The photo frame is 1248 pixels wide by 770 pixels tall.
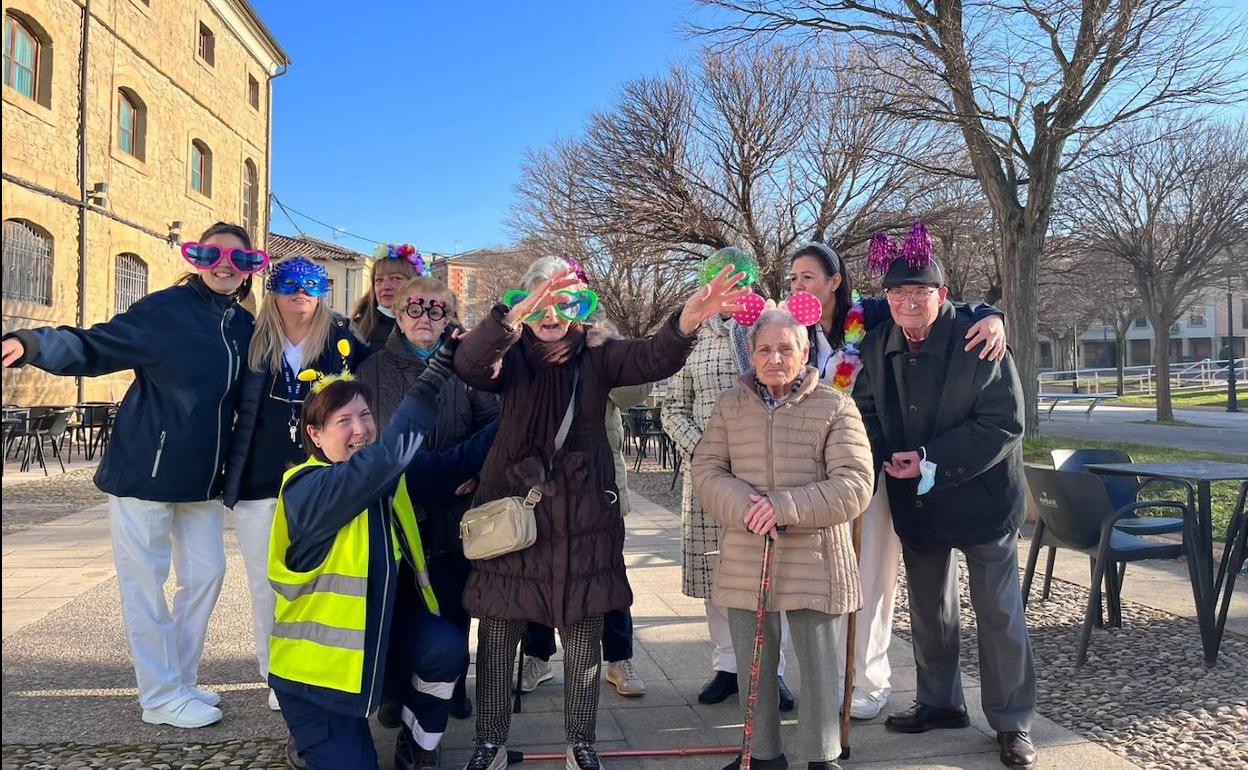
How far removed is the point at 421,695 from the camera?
315cm

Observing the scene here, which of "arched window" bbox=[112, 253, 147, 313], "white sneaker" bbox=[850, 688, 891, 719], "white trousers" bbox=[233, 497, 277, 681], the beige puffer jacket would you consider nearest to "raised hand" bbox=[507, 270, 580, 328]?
the beige puffer jacket

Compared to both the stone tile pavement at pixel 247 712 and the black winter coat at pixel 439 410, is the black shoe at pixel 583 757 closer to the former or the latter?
the stone tile pavement at pixel 247 712

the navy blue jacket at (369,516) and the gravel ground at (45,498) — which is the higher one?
the navy blue jacket at (369,516)

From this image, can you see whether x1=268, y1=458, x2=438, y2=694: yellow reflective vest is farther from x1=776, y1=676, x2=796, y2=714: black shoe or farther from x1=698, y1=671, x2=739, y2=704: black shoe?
x1=776, y1=676, x2=796, y2=714: black shoe

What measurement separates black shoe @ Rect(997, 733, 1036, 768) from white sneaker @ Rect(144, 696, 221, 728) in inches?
127

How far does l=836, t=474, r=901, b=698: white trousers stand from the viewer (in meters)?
3.83

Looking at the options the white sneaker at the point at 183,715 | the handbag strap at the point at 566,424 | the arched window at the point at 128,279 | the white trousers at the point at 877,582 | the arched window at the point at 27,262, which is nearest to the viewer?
the handbag strap at the point at 566,424

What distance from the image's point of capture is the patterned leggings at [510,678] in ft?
10.5

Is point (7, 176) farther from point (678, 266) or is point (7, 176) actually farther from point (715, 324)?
point (715, 324)

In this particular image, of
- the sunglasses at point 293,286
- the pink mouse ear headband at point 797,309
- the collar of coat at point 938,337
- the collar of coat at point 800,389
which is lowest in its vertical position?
the collar of coat at point 800,389

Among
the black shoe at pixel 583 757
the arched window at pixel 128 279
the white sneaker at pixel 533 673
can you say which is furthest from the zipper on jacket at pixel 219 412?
the arched window at pixel 128 279

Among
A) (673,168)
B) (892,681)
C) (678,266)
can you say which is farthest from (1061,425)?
(892,681)

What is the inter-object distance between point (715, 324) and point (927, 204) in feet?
54.3

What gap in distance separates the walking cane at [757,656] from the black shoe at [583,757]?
542 mm
